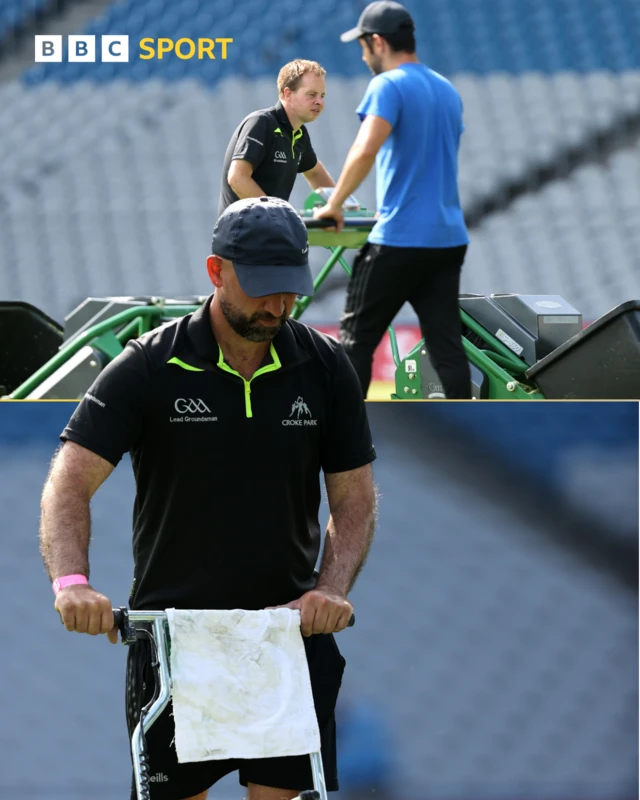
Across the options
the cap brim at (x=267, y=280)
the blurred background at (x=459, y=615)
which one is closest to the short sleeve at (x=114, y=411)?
the cap brim at (x=267, y=280)

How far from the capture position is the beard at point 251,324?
2.08 metres

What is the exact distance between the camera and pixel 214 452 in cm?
214

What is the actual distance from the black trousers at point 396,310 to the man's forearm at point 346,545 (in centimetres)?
159

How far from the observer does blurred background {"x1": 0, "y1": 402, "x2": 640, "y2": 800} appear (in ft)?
10.3

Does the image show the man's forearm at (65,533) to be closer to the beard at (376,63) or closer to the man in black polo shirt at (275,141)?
the man in black polo shirt at (275,141)

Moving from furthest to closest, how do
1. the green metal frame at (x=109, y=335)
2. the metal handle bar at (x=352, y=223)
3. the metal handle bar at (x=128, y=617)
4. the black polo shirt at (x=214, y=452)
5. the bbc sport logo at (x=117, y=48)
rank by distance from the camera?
the bbc sport logo at (x=117, y=48) < the green metal frame at (x=109, y=335) < the metal handle bar at (x=352, y=223) < the black polo shirt at (x=214, y=452) < the metal handle bar at (x=128, y=617)

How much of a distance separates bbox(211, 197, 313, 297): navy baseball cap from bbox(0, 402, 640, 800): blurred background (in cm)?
114

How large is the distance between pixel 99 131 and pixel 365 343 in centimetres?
791

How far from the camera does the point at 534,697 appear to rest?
316 cm

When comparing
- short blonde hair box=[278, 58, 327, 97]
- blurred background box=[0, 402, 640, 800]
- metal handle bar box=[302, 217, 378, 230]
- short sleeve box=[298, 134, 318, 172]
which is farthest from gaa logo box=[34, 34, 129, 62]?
blurred background box=[0, 402, 640, 800]

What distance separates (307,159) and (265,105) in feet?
21.5

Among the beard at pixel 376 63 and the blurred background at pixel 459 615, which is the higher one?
the beard at pixel 376 63

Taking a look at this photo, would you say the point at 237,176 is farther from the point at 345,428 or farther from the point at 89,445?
the point at 89,445

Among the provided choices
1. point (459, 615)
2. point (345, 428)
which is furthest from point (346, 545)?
point (459, 615)
